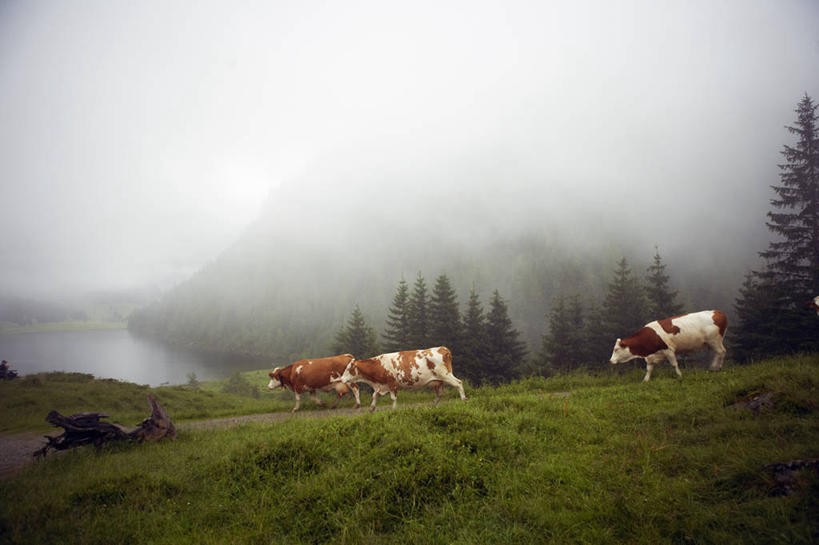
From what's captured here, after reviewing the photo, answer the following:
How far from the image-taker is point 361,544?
3869mm

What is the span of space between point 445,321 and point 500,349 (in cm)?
668

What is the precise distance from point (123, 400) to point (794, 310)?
4069 cm

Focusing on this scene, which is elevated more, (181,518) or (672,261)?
(672,261)

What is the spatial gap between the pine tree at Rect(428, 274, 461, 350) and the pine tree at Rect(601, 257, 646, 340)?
629 inches

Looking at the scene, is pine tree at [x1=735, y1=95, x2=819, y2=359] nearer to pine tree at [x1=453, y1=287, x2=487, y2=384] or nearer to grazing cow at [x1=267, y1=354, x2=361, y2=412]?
pine tree at [x1=453, y1=287, x2=487, y2=384]

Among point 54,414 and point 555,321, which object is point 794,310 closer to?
point 555,321

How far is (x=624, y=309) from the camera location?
1395 inches

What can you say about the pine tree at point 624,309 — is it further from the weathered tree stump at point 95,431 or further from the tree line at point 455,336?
the weathered tree stump at point 95,431

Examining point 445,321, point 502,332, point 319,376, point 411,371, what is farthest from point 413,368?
point 502,332

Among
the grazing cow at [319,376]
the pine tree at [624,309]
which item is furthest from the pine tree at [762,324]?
the grazing cow at [319,376]

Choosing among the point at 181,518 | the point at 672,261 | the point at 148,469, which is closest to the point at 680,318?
the point at 181,518

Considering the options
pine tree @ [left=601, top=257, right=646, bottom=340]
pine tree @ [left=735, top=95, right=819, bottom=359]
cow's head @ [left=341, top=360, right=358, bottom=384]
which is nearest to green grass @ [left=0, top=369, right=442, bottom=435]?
cow's head @ [left=341, top=360, right=358, bottom=384]

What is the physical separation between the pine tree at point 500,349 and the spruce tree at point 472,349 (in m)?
0.79

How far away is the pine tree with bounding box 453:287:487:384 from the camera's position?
31672 millimetres
